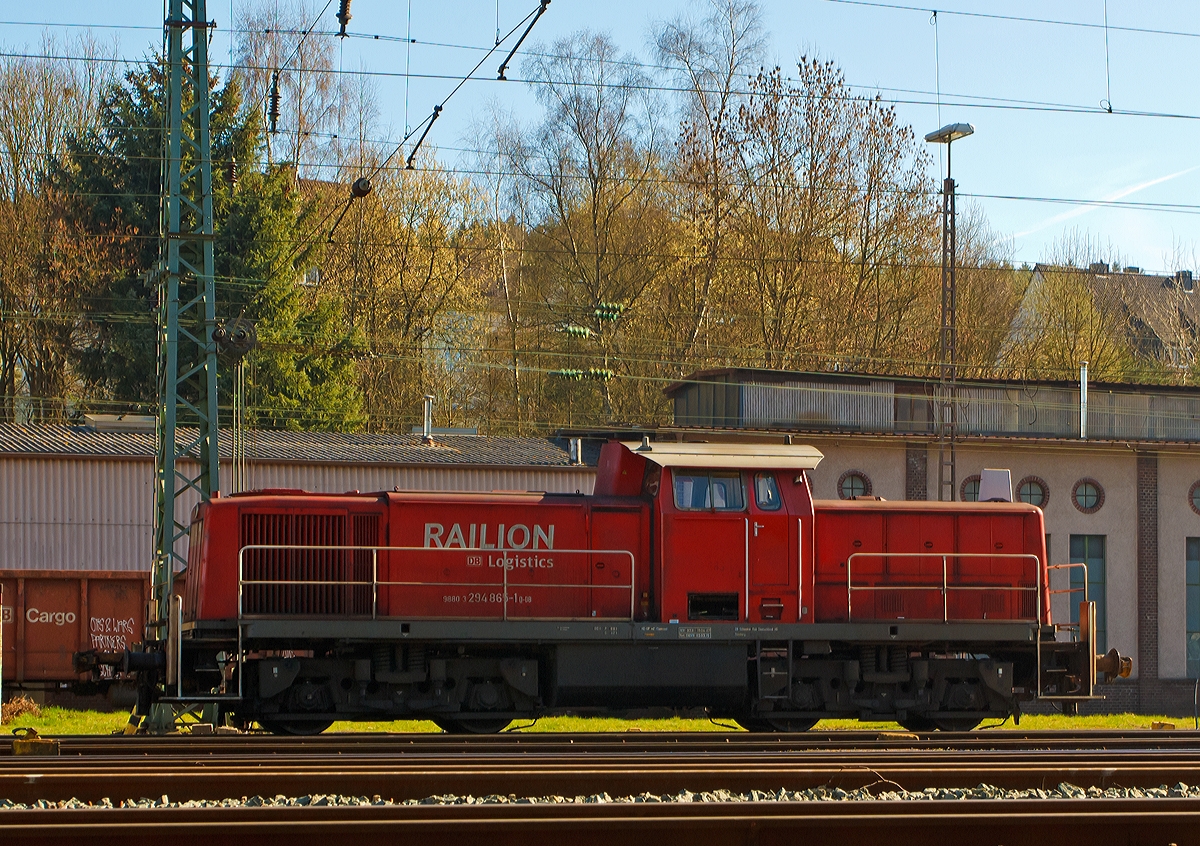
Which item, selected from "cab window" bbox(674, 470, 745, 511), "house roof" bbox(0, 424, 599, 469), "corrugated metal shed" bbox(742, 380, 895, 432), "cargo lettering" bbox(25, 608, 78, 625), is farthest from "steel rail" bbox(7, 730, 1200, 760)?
"corrugated metal shed" bbox(742, 380, 895, 432)

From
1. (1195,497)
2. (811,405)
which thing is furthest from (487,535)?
(1195,497)

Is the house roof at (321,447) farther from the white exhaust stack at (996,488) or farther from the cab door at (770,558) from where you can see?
the cab door at (770,558)

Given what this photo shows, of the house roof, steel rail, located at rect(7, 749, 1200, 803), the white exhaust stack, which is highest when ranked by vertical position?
the house roof

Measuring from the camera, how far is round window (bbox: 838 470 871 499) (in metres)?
30.6

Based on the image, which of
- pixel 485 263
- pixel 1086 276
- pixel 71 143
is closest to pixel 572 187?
pixel 485 263

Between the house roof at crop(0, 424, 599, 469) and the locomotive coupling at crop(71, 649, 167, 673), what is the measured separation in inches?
510

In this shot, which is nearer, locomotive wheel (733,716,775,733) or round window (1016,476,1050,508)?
locomotive wheel (733,716,775,733)

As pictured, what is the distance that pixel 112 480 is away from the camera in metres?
26.5

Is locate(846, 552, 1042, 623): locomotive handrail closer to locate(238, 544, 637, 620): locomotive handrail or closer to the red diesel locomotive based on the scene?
the red diesel locomotive

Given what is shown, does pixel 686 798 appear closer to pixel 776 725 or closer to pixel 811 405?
pixel 776 725

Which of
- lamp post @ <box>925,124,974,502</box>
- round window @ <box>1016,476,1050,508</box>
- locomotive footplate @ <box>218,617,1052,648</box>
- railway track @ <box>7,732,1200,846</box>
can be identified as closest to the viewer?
railway track @ <box>7,732,1200,846</box>

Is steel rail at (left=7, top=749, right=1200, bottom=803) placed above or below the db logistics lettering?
below

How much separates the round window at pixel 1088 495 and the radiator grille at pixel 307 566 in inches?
906

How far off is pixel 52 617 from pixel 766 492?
14.6 metres
